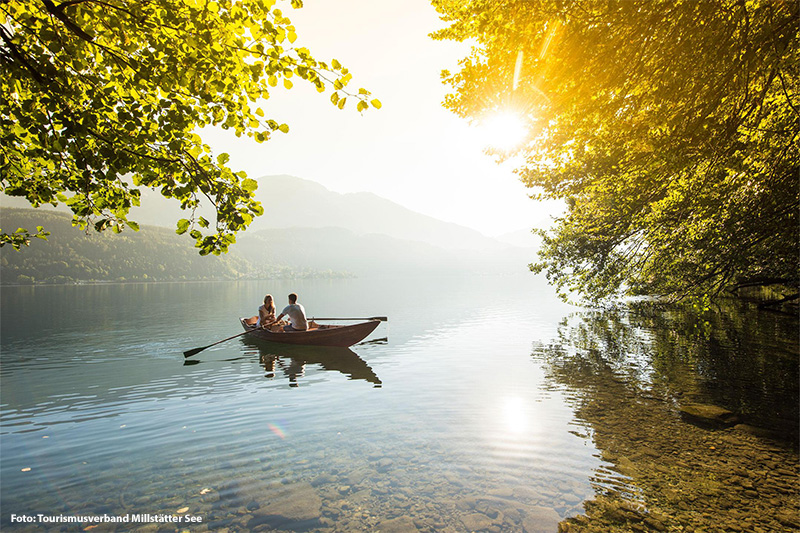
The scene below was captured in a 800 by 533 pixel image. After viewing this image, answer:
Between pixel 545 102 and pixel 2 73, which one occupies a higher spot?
pixel 545 102

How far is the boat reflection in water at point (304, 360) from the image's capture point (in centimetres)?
1705

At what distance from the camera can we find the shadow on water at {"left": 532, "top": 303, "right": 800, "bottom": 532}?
635 cm

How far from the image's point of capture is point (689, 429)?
9789 millimetres

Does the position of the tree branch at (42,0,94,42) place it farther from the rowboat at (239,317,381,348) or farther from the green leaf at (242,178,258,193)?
the rowboat at (239,317,381,348)

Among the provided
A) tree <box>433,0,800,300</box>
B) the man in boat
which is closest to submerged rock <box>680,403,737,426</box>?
tree <box>433,0,800,300</box>

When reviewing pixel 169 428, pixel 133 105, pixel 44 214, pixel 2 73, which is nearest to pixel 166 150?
pixel 133 105

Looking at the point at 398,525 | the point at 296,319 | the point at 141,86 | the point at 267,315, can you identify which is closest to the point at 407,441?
the point at 398,525

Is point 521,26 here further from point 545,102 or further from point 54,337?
point 54,337

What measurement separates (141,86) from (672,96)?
27.1ft

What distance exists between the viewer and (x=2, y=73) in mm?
4773

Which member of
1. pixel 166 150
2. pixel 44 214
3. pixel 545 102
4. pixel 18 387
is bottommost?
pixel 18 387

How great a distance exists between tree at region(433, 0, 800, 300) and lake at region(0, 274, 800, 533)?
463 cm

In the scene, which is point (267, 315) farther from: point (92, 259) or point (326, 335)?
point (92, 259)

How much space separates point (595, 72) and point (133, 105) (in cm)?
706
